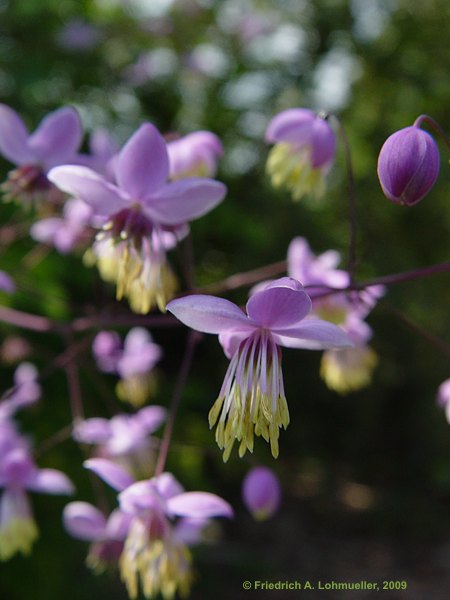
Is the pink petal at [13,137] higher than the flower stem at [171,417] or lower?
higher

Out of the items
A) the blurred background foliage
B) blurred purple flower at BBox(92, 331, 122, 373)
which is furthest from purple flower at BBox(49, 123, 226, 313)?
the blurred background foliage

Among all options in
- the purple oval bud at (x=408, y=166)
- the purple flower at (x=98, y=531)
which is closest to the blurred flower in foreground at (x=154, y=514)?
the purple flower at (x=98, y=531)

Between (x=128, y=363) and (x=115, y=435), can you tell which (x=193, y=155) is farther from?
(x=128, y=363)

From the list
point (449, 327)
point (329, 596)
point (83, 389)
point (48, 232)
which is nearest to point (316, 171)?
point (48, 232)

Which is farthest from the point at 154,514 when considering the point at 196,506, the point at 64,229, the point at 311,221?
the point at 311,221

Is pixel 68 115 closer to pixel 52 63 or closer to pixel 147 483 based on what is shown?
pixel 147 483

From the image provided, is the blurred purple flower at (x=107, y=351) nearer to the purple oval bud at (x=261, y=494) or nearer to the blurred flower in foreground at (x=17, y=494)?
the blurred flower in foreground at (x=17, y=494)
